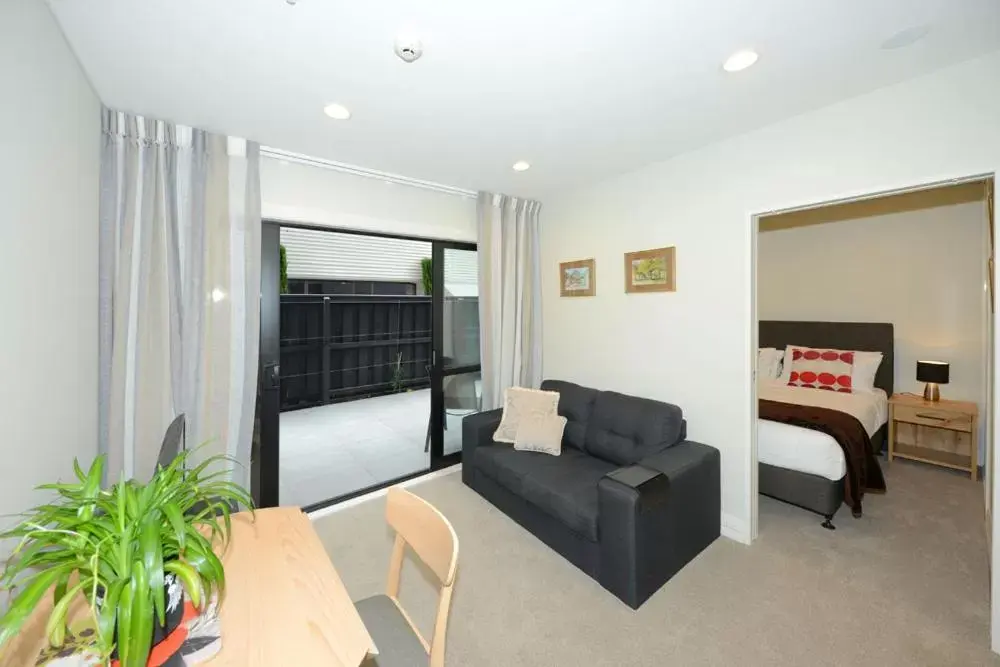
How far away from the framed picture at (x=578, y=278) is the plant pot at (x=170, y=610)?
3.20 meters

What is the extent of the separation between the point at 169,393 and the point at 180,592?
6.10 ft

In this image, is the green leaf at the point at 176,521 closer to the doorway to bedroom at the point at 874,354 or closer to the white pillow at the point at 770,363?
the doorway to bedroom at the point at 874,354

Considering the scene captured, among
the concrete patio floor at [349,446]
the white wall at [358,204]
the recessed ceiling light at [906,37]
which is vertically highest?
the recessed ceiling light at [906,37]

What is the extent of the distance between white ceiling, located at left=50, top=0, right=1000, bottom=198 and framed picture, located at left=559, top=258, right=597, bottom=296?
47.4 inches

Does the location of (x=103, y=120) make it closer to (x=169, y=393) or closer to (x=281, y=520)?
(x=169, y=393)

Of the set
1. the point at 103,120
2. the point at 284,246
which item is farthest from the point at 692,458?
the point at 284,246

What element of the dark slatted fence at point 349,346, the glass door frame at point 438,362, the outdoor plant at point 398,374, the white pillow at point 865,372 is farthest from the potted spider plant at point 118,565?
the outdoor plant at point 398,374

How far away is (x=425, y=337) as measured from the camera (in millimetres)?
7566

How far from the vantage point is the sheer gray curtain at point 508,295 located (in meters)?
3.67

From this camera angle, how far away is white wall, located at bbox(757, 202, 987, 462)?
3598 mm

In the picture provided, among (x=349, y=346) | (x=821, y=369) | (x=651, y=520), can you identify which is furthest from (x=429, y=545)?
(x=349, y=346)

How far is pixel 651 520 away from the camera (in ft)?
6.76

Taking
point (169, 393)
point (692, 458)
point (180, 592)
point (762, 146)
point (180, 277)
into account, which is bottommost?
point (692, 458)

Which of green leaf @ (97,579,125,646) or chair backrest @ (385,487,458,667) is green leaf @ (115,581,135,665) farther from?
chair backrest @ (385,487,458,667)
